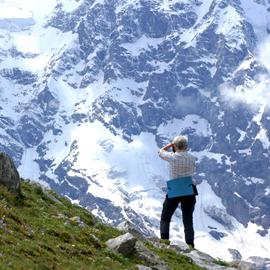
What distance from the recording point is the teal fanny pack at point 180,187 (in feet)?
78.9

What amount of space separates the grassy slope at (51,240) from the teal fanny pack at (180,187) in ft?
6.31

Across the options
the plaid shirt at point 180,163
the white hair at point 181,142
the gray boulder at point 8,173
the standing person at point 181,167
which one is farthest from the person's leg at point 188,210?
the gray boulder at point 8,173

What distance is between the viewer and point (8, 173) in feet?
77.4

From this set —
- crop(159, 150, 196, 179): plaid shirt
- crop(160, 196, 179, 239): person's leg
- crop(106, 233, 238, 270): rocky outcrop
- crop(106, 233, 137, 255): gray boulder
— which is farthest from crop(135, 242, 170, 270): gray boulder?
crop(159, 150, 196, 179): plaid shirt

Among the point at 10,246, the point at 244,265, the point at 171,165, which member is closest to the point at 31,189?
the point at 171,165

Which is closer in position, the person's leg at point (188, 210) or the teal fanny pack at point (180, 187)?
the teal fanny pack at point (180, 187)

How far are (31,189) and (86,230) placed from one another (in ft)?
16.2

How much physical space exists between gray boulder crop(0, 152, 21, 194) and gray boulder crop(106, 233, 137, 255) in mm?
3857

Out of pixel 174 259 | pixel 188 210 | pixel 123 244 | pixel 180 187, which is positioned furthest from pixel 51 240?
pixel 188 210

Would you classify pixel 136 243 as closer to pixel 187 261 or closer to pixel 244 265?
pixel 187 261

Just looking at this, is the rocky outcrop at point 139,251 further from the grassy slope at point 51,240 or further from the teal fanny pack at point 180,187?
the teal fanny pack at point 180,187

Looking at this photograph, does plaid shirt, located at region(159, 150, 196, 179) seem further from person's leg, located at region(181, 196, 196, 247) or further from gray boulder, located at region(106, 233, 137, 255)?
gray boulder, located at region(106, 233, 137, 255)

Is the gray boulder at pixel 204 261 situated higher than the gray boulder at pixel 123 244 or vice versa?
the gray boulder at pixel 204 261

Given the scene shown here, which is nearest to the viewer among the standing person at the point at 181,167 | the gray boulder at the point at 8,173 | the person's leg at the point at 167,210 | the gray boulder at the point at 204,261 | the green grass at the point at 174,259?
the green grass at the point at 174,259
